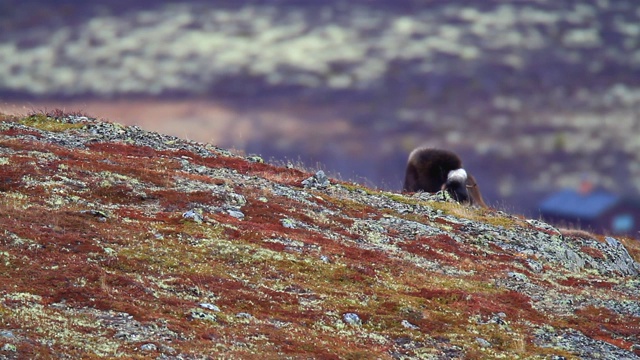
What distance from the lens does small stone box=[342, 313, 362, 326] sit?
27.2 meters

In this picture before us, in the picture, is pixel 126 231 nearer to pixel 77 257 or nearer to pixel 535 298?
pixel 77 257

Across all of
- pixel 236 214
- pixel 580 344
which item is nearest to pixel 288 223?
pixel 236 214

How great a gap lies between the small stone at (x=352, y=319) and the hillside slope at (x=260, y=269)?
0.05 meters

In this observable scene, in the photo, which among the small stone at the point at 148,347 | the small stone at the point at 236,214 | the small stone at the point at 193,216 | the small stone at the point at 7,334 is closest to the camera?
the small stone at the point at 7,334

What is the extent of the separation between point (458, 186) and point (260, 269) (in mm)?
30967

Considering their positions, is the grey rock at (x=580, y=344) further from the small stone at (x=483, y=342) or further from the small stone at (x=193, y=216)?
the small stone at (x=193, y=216)

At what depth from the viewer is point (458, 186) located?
59.4 m

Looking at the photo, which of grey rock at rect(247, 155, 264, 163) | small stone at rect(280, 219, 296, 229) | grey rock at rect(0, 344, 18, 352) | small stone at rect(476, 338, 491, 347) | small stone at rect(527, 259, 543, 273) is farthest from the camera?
grey rock at rect(247, 155, 264, 163)

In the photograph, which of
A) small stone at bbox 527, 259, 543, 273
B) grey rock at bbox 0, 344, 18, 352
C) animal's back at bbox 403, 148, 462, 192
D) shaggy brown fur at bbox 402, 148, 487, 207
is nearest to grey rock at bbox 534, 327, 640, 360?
small stone at bbox 527, 259, 543, 273

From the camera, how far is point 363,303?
29375 mm

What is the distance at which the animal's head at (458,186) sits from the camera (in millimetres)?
58588

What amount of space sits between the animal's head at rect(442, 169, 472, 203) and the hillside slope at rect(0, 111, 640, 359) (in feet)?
27.9

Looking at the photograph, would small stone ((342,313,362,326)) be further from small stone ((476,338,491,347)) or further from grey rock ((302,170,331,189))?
grey rock ((302,170,331,189))

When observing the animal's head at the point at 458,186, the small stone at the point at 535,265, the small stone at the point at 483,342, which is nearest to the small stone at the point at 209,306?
the small stone at the point at 483,342
